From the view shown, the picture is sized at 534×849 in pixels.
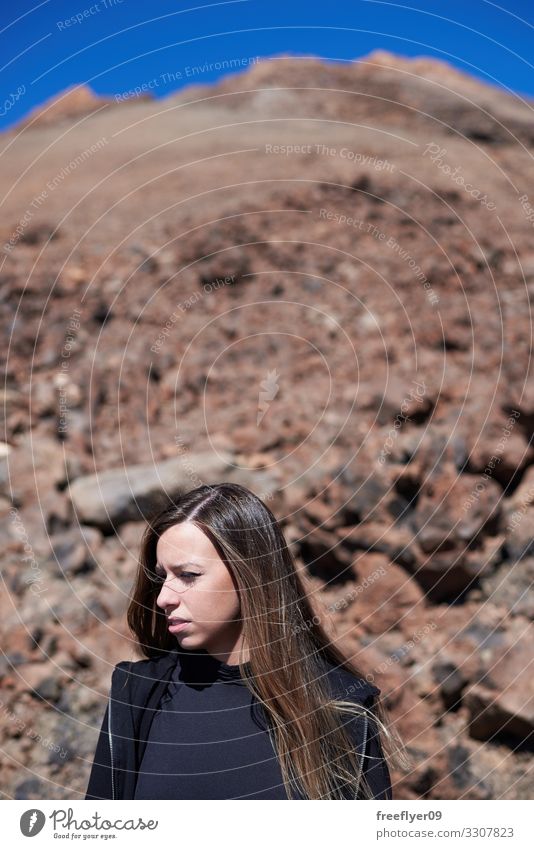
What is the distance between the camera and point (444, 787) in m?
5.29

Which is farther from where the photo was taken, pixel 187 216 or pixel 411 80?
pixel 411 80

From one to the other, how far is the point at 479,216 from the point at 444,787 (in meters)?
9.13

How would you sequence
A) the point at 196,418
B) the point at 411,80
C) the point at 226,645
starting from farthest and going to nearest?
the point at 411,80
the point at 196,418
the point at 226,645

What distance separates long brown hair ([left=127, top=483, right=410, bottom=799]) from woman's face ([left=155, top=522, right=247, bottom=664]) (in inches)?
1.3

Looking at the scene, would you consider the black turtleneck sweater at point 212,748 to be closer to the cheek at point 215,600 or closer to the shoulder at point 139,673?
the shoulder at point 139,673

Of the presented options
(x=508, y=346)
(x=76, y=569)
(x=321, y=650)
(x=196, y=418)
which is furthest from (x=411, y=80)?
(x=321, y=650)

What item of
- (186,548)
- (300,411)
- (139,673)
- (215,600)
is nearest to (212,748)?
(139,673)

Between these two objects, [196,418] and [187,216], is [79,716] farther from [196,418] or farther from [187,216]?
[187,216]

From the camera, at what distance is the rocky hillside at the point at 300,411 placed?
564cm

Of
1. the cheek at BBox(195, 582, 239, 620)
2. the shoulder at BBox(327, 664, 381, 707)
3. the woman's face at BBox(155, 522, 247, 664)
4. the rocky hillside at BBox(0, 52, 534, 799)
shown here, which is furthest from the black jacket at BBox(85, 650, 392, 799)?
the rocky hillside at BBox(0, 52, 534, 799)

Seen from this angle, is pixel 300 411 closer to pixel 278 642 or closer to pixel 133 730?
pixel 278 642

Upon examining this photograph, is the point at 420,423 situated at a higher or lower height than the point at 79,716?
higher

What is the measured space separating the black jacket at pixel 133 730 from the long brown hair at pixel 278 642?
0.12 ft

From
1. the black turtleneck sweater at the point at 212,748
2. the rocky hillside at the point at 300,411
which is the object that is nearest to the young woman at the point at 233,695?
the black turtleneck sweater at the point at 212,748
